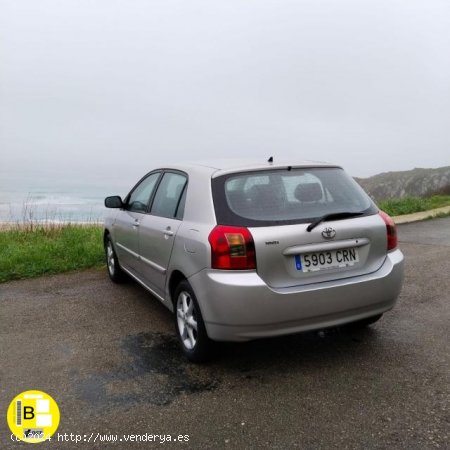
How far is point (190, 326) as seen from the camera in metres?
3.87

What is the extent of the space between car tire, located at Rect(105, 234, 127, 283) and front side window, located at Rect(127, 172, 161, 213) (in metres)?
0.92

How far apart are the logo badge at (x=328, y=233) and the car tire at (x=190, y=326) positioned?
108 cm

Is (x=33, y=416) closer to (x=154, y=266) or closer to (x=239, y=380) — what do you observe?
(x=239, y=380)

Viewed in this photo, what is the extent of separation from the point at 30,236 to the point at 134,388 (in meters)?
7.66

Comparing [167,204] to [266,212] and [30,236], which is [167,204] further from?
[30,236]

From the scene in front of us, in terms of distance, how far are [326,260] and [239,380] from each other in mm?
1091

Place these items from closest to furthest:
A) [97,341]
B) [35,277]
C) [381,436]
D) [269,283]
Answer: [381,436] < [269,283] < [97,341] < [35,277]

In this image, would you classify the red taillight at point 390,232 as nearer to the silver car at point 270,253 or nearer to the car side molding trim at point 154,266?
the silver car at point 270,253

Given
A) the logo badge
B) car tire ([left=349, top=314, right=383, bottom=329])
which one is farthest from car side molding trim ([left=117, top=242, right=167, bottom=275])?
car tire ([left=349, top=314, right=383, bottom=329])

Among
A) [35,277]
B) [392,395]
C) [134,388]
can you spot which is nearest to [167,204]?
[134,388]

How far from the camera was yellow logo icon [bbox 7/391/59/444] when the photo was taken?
3.00 metres

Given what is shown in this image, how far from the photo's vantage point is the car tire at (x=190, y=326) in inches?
145

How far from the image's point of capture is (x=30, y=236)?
1026 cm

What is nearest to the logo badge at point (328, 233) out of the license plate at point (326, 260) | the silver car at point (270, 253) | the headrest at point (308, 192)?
the silver car at point (270, 253)
